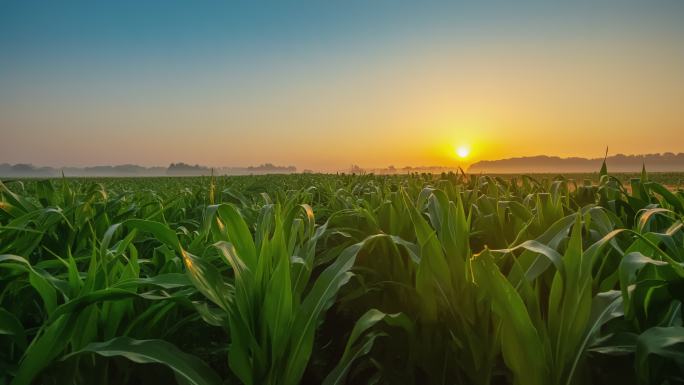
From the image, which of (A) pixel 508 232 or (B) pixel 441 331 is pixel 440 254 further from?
(A) pixel 508 232

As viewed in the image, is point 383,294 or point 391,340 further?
point 383,294

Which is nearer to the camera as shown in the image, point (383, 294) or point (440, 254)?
point (440, 254)

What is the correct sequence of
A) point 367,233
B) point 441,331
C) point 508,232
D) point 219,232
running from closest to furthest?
1. point 441,331
2. point 219,232
3. point 508,232
4. point 367,233

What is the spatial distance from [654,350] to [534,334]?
0.76ft

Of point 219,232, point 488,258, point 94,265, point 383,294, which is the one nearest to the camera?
point 488,258

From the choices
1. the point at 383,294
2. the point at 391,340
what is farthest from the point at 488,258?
the point at 383,294

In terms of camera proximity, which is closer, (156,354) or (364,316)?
(156,354)

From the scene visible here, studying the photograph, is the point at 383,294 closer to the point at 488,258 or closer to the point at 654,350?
the point at 488,258

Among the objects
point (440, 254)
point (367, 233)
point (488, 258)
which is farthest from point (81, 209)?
point (488, 258)

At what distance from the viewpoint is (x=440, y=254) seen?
1.31 meters

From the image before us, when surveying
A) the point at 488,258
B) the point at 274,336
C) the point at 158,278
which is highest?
the point at 488,258

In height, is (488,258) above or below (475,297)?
above

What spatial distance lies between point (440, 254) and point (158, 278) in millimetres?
862

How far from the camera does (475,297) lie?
129 cm
